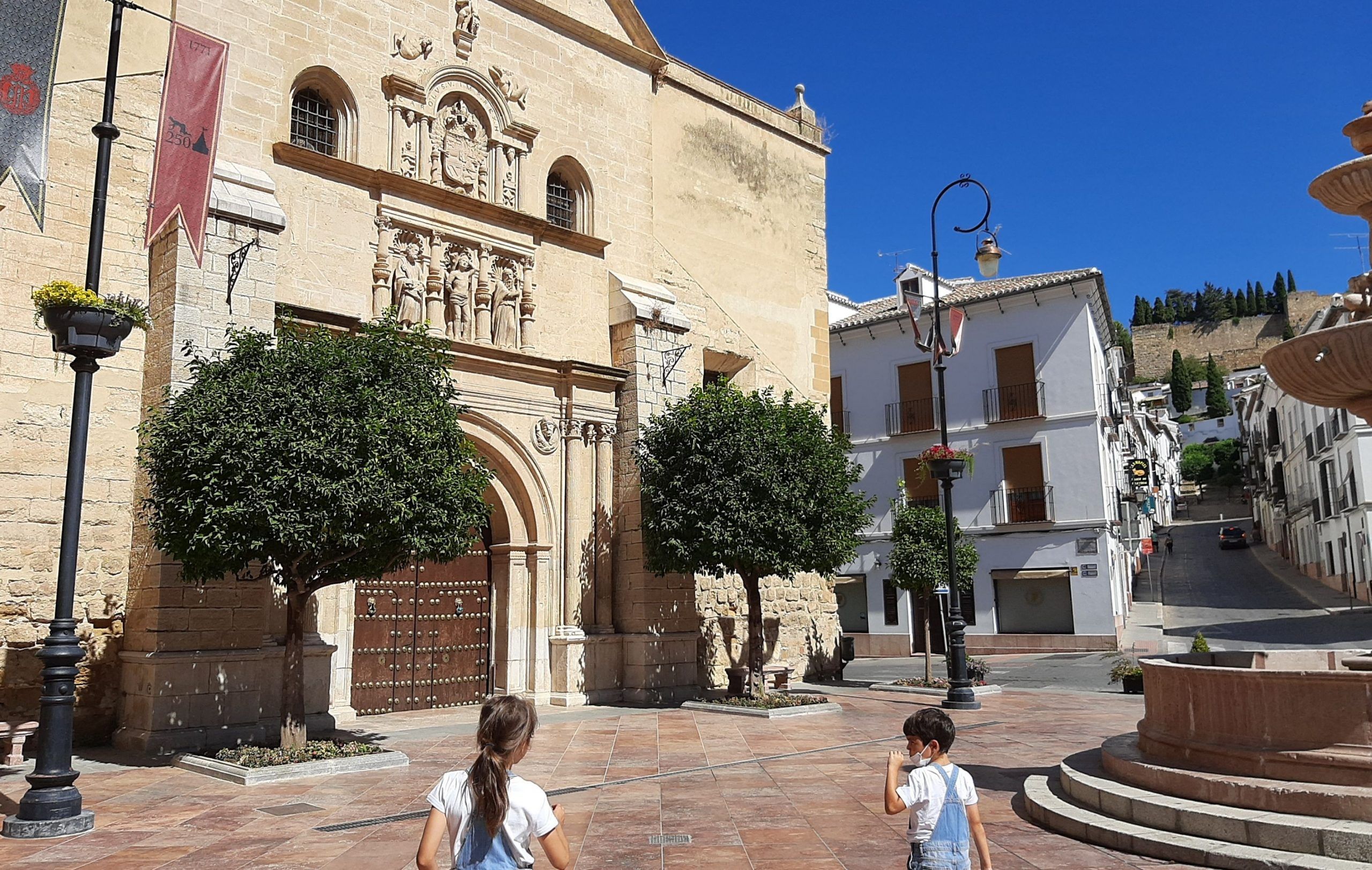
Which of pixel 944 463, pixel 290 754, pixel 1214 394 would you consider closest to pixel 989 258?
pixel 944 463

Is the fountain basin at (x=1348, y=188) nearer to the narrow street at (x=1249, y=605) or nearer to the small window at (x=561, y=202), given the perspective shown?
the small window at (x=561, y=202)

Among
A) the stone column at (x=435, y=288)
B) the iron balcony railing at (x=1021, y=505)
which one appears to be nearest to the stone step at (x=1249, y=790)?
the stone column at (x=435, y=288)

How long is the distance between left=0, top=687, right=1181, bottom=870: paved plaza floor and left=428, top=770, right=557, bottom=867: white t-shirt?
3.25 m

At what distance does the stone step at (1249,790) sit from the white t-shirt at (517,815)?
4.73m

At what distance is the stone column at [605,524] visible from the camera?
606 inches

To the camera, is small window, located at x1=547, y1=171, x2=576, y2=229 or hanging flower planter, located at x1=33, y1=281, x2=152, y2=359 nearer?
hanging flower planter, located at x1=33, y1=281, x2=152, y2=359

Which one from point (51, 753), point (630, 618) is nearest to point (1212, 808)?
point (51, 753)

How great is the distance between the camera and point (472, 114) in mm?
15172

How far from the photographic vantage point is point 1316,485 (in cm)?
3838

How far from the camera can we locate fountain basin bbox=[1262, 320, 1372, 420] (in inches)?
280

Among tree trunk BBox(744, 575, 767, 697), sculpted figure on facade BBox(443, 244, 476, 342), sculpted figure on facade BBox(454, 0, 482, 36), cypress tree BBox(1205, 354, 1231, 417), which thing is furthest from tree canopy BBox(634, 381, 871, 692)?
cypress tree BBox(1205, 354, 1231, 417)

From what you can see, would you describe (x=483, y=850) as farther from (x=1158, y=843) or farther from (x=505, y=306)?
(x=505, y=306)

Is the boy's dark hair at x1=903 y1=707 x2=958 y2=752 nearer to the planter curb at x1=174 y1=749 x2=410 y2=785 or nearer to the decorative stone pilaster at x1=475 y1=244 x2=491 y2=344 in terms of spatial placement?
the planter curb at x1=174 y1=749 x2=410 y2=785

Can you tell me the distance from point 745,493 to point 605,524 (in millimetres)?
2628
